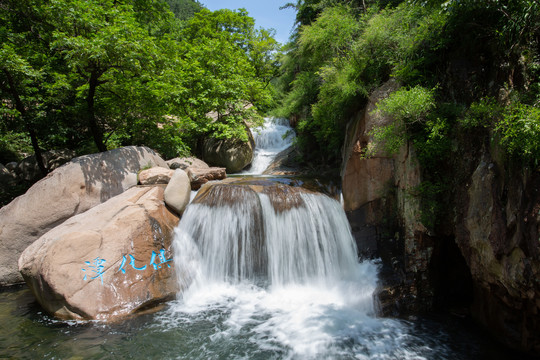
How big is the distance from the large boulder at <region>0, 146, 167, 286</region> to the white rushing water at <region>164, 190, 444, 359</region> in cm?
248

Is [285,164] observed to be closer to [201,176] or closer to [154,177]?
[201,176]

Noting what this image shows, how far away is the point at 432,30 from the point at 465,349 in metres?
5.82

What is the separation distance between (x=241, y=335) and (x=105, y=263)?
9.97ft

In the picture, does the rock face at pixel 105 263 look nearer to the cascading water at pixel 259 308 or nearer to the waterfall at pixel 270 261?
the cascading water at pixel 259 308

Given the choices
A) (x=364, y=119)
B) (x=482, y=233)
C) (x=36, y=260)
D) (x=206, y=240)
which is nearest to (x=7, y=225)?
(x=36, y=260)

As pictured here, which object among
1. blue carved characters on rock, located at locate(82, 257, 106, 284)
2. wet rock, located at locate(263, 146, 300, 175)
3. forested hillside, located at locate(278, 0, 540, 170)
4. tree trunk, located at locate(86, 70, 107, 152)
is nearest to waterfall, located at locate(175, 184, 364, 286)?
blue carved characters on rock, located at locate(82, 257, 106, 284)

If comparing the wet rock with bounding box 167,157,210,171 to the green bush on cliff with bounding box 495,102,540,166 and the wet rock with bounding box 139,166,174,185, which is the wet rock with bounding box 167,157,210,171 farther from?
the green bush on cliff with bounding box 495,102,540,166

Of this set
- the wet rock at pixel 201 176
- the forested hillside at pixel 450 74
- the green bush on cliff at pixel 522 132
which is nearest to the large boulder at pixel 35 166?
the wet rock at pixel 201 176

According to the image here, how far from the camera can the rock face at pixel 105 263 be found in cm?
485

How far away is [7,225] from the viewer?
6.17m

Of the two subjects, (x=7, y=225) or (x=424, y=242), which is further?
(x=7, y=225)

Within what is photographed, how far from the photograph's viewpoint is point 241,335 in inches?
177

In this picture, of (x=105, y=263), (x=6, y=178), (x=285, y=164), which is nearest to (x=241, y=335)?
(x=105, y=263)

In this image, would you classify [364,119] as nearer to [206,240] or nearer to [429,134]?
[429,134]
